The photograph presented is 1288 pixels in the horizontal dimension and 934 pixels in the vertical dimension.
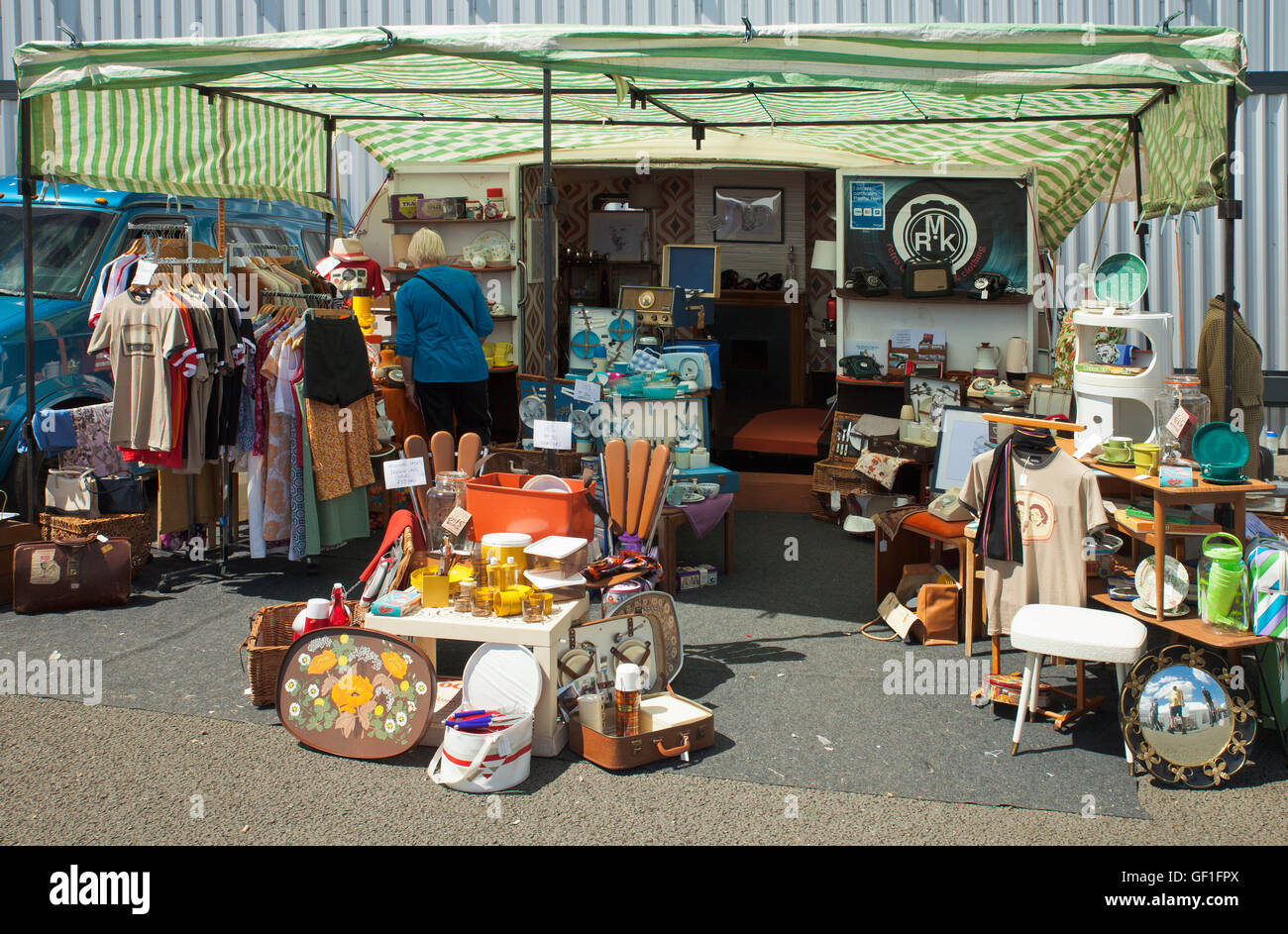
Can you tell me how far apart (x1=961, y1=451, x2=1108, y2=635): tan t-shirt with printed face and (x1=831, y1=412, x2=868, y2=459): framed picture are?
3364 millimetres

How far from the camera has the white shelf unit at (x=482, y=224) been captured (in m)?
9.77

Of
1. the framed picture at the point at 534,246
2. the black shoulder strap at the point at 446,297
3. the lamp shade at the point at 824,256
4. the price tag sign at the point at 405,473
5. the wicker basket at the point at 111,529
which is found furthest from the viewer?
the framed picture at the point at 534,246

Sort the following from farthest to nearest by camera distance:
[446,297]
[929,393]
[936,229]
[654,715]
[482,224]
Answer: [482,224] < [936,229] < [929,393] < [446,297] < [654,715]

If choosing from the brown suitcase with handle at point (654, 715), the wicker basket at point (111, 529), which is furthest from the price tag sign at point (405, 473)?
the wicker basket at point (111, 529)

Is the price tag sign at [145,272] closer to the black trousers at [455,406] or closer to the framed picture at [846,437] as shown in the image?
the black trousers at [455,406]

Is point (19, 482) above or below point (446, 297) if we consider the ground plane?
below

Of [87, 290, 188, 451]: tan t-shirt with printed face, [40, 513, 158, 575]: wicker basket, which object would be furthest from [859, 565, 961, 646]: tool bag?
[40, 513, 158, 575]: wicker basket

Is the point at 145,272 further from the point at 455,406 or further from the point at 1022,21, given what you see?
the point at 1022,21

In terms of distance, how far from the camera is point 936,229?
8625mm

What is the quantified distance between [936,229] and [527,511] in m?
4.61

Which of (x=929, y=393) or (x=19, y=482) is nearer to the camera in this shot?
(x=19, y=482)

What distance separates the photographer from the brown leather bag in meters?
6.45

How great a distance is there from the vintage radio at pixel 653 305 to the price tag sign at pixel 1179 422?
4.65 metres

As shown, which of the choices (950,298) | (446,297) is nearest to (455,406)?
(446,297)
